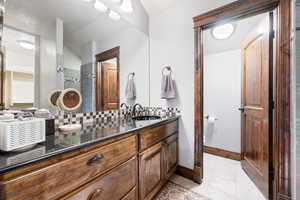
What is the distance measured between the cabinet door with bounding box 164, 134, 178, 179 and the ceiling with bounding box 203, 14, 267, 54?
1802mm

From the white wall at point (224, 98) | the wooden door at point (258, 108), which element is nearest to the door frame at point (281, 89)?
the wooden door at point (258, 108)

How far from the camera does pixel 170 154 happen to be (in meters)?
1.67

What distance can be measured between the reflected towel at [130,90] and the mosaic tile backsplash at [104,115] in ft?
0.66

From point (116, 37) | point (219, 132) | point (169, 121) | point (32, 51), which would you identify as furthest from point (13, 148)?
point (219, 132)

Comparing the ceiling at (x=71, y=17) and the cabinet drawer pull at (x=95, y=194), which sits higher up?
the ceiling at (x=71, y=17)

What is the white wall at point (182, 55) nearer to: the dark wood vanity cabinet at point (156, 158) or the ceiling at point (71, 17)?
the dark wood vanity cabinet at point (156, 158)

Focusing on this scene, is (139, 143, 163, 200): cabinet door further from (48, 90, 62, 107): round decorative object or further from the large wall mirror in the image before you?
(48, 90, 62, 107): round decorative object

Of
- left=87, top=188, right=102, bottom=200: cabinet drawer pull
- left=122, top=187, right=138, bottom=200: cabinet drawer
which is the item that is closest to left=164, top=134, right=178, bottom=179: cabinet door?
left=122, top=187, right=138, bottom=200: cabinet drawer

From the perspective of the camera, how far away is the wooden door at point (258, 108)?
142 centimetres

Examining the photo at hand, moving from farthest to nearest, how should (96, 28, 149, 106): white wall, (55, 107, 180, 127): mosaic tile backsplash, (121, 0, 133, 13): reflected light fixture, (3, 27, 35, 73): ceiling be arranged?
(96, 28, 149, 106): white wall < (121, 0, 133, 13): reflected light fixture < (55, 107, 180, 127): mosaic tile backsplash < (3, 27, 35, 73): ceiling

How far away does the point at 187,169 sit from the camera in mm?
1816

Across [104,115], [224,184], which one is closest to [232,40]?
[224,184]

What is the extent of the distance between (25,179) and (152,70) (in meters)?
1.91

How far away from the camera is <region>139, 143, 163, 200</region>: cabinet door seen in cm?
118
